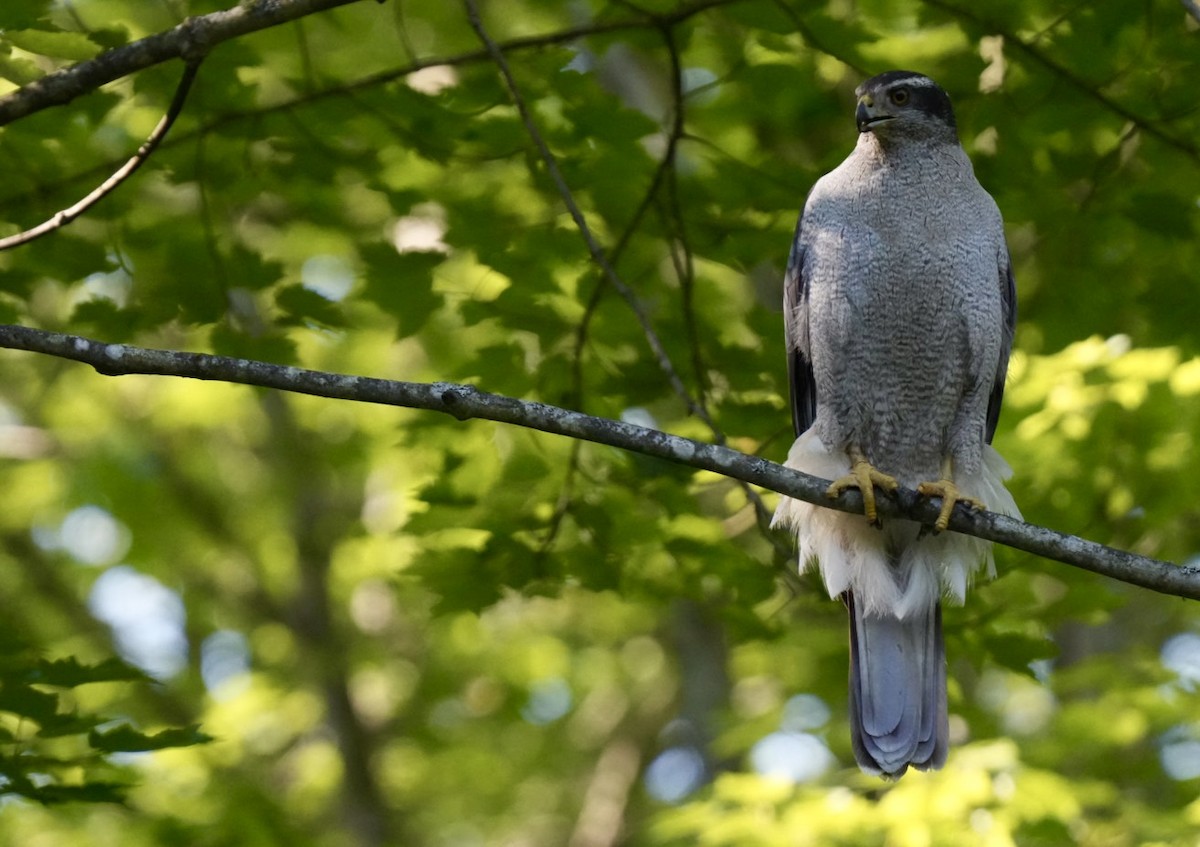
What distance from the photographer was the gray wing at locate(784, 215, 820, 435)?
16.2 ft

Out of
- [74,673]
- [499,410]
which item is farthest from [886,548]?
[74,673]

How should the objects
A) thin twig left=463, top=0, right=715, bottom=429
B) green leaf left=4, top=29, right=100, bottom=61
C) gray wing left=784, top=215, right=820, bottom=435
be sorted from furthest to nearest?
gray wing left=784, top=215, right=820, bottom=435 → thin twig left=463, top=0, right=715, bottom=429 → green leaf left=4, top=29, right=100, bottom=61

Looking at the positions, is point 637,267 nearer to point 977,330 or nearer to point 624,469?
point 624,469

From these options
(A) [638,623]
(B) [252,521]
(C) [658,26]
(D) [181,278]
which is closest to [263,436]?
(B) [252,521]

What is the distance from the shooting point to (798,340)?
5016 millimetres

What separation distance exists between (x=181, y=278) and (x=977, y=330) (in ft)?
9.45

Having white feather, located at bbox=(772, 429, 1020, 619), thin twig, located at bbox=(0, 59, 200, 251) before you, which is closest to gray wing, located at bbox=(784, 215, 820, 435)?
white feather, located at bbox=(772, 429, 1020, 619)

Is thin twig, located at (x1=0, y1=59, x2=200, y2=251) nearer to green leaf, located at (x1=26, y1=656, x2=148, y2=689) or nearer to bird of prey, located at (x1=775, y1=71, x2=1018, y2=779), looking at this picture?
green leaf, located at (x1=26, y1=656, x2=148, y2=689)

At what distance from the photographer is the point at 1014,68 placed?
501cm

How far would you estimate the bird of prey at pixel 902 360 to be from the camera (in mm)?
4719

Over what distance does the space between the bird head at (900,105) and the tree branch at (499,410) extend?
1.79 metres

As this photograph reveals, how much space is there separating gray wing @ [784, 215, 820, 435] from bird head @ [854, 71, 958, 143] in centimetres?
44

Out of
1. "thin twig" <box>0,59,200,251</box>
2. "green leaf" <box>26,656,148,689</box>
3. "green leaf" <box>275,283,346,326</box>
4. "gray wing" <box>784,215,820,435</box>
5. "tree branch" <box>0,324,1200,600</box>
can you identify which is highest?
"gray wing" <box>784,215,820,435</box>

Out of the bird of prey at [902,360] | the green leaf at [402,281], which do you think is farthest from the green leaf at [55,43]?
the bird of prey at [902,360]
